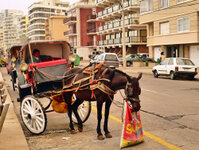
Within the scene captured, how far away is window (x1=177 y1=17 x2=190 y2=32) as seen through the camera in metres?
31.1

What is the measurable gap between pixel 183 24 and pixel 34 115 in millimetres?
27894

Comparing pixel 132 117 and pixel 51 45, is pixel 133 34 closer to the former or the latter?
pixel 51 45

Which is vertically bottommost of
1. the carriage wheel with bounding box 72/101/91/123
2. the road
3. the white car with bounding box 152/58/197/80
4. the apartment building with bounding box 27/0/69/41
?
the road

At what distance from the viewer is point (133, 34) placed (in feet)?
168

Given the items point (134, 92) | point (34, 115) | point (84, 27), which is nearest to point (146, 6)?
point (34, 115)

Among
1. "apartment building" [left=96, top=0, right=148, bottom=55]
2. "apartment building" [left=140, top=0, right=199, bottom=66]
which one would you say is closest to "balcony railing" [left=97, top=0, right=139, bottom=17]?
"apartment building" [left=96, top=0, right=148, bottom=55]

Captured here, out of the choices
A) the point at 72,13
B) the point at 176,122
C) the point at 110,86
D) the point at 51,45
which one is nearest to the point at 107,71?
the point at 110,86

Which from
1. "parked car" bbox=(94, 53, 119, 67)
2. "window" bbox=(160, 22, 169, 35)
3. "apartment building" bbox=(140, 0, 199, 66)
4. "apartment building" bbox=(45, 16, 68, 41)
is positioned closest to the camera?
"parked car" bbox=(94, 53, 119, 67)

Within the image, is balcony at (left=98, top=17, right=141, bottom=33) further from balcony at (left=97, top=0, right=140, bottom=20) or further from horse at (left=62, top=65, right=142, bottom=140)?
horse at (left=62, top=65, right=142, bottom=140)

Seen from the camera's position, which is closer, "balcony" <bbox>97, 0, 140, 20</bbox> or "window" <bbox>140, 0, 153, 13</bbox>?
"window" <bbox>140, 0, 153, 13</bbox>

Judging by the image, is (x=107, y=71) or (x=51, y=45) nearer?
(x=107, y=71)

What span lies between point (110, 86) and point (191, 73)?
1608cm

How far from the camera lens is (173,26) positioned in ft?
110

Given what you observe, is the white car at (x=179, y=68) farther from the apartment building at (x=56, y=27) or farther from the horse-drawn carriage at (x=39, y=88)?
the apartment building at (x=56, y=27)
